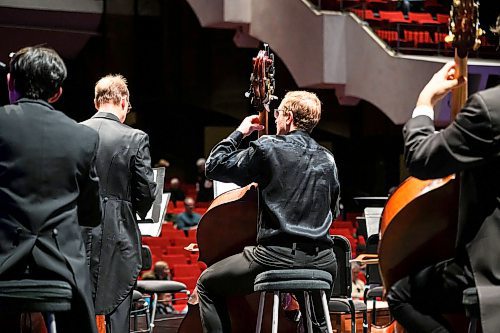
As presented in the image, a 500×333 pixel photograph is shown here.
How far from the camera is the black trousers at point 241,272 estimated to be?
148 inches

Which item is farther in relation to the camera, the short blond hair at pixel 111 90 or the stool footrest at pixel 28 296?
the short blond hair at pixel 111 90

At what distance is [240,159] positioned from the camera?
3.90 m

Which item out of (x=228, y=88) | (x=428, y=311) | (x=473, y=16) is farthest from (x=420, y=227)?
(x=228, y=88)

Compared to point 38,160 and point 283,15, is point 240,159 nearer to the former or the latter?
point 38,160

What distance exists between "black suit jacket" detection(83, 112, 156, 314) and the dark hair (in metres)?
1.10

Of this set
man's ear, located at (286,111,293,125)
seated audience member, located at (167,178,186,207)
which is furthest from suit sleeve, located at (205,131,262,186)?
seated audience member, located at (167,178,186,207)

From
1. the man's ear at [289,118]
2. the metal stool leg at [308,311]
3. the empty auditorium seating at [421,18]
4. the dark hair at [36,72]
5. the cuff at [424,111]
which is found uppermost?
the empty auditorium seating at [421,18]

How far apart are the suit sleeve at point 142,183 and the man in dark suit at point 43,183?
107 centimetres

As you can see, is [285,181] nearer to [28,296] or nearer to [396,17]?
[28,296]

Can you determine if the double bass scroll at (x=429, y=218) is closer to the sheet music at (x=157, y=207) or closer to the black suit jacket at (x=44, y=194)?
the black suit jacket at (x=44, y=194)

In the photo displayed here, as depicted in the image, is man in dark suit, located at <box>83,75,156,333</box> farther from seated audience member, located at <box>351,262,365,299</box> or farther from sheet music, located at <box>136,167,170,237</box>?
seated audience member, located at <box>351,262,365,299</box>

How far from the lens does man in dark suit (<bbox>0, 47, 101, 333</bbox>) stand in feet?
9.26

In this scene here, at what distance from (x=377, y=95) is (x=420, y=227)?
9084 millimetres

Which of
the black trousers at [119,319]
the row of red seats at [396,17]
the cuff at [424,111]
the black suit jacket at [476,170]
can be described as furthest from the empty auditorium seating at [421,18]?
the black suit jacket at [476,170]
